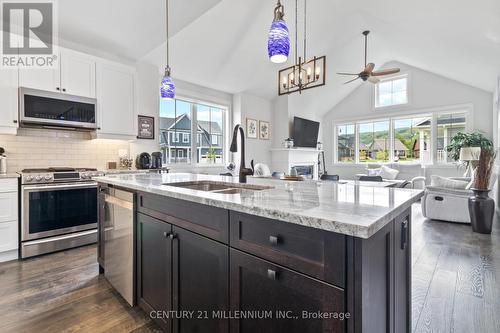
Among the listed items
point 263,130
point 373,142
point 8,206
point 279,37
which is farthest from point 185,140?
point 373,142

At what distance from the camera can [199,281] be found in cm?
126

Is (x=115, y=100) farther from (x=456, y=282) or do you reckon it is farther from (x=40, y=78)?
(x=456, y=282)

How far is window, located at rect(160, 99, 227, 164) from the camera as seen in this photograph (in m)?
5.07

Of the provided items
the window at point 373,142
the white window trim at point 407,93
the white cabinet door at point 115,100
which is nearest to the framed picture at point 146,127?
the white cabinet door at point 115,100

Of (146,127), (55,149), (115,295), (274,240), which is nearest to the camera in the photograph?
(274,240)

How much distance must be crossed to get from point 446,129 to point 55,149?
8.75m

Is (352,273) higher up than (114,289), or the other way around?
(352,273)

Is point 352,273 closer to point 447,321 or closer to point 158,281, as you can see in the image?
point 158,281

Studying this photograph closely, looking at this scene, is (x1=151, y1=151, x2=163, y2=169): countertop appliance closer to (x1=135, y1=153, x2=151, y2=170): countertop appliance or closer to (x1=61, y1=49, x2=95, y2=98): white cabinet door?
(x1=135, y1=153, x2=151, y2=170): countertop appliance

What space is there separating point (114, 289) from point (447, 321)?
8.30 ft

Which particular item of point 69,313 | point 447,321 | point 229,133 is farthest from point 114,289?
point 229,133

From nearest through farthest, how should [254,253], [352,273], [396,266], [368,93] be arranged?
[352,273], [254,253], [396,266], [368,93]

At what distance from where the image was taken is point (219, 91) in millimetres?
6078

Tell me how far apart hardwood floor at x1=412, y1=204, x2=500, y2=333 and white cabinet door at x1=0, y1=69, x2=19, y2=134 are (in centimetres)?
425
